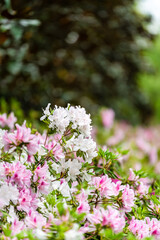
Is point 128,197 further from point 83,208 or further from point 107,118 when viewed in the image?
point 107,118

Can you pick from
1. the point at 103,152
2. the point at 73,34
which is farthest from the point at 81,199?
the point at 73,34

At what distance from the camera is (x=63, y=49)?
4215 millimetres

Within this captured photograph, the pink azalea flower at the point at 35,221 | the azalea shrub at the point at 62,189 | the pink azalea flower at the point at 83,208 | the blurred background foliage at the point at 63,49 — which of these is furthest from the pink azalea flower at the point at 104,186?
the blurred background foliage at the point at 63,49

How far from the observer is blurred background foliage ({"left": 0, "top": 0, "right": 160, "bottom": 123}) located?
316cm

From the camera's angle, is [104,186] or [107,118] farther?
[107,118]

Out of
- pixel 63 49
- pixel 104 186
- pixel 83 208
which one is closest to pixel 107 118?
pixel 63 49

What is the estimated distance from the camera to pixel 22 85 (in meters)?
3.91

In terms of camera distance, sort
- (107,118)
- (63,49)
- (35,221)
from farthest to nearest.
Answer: (63,49) → (107,118) → (35,221)

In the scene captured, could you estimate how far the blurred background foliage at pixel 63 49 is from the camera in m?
3.16

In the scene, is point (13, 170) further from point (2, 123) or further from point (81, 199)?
point (2, 123)

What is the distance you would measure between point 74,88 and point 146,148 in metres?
1.66

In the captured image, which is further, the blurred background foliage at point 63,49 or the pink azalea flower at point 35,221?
the blurred background foliage at point 63,49

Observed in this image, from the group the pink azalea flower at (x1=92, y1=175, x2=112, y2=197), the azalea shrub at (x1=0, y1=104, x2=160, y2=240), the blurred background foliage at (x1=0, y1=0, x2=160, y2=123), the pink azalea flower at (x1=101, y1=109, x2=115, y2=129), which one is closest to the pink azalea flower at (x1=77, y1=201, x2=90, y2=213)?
the azalea shrub at (x1=0, y1=104, x2=160, y2=240)

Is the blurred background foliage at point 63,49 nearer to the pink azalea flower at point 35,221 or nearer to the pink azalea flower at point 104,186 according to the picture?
the pink azalea flower at point 104,186
